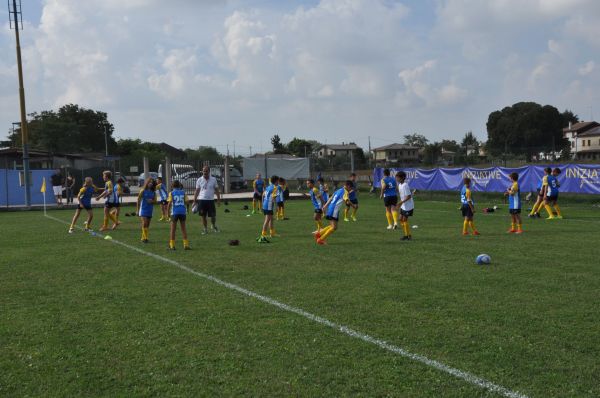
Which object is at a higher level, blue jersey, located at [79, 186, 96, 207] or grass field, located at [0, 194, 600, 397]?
blue jersey, located at [79, 186, 96, 207]

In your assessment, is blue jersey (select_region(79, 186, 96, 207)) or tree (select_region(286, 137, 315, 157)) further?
tree (select_region(286, 137, 315, 157))

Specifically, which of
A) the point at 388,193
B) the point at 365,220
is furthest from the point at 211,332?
the point at 365,220

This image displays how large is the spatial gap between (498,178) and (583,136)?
286 feet

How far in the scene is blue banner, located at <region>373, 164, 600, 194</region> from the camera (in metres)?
22.8

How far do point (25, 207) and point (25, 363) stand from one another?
27210 millimetres

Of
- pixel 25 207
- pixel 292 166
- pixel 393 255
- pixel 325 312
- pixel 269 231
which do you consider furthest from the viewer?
pixel 292 166

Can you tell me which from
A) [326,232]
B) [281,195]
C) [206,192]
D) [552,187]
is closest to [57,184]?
→ [281,195]

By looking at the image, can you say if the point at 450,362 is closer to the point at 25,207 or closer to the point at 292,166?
the point at 25,207

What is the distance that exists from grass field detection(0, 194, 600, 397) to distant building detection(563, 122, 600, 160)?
96.1 metres

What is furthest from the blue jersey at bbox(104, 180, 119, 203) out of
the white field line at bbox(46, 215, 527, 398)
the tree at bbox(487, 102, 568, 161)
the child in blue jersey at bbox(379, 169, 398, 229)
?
the tree at bbox(487, 102, 568, 161)

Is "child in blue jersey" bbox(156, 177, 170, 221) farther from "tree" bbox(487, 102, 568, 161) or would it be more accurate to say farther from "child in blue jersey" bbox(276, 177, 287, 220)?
"tree" bbox(487, 102, 568, 161)

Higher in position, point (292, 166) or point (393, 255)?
point (292, 166)

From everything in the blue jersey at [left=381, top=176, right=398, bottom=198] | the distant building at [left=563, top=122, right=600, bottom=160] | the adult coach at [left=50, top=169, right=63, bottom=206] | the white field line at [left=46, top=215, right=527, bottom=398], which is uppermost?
the distant building at [left=563, top=122, right=600, bottom=160]

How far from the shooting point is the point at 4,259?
38.4 ft
